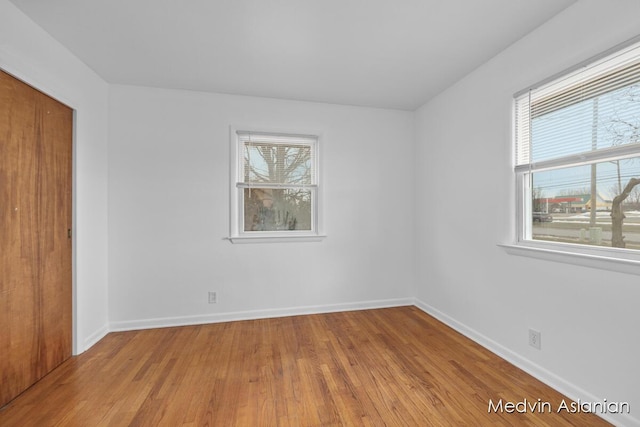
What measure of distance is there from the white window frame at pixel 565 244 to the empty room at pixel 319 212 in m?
0.02

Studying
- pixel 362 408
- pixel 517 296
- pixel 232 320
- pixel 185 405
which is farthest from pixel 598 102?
pixel 232 320

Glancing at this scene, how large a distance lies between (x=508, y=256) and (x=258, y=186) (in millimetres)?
2490

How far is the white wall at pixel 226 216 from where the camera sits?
9.33 ft

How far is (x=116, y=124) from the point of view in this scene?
110 inches

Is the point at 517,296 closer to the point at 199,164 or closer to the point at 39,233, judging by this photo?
the point at 199,164

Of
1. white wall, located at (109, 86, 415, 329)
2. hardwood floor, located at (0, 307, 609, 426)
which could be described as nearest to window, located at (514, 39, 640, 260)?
hardwood floor, located at (0, 307, 609, 426)

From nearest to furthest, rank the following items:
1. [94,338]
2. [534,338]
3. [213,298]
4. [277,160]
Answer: [534,338] → [94,338] → [213,298] → [277,160]

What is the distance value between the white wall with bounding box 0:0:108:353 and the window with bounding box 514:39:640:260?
3.49 metres

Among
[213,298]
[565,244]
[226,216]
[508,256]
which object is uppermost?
[226,216]

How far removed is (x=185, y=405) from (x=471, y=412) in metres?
1.73

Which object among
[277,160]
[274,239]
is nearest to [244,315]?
[274,239]

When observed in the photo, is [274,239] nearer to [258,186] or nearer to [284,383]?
[258,186]

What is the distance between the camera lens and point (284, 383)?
194 cm

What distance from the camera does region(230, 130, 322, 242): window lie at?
10.3 feet
